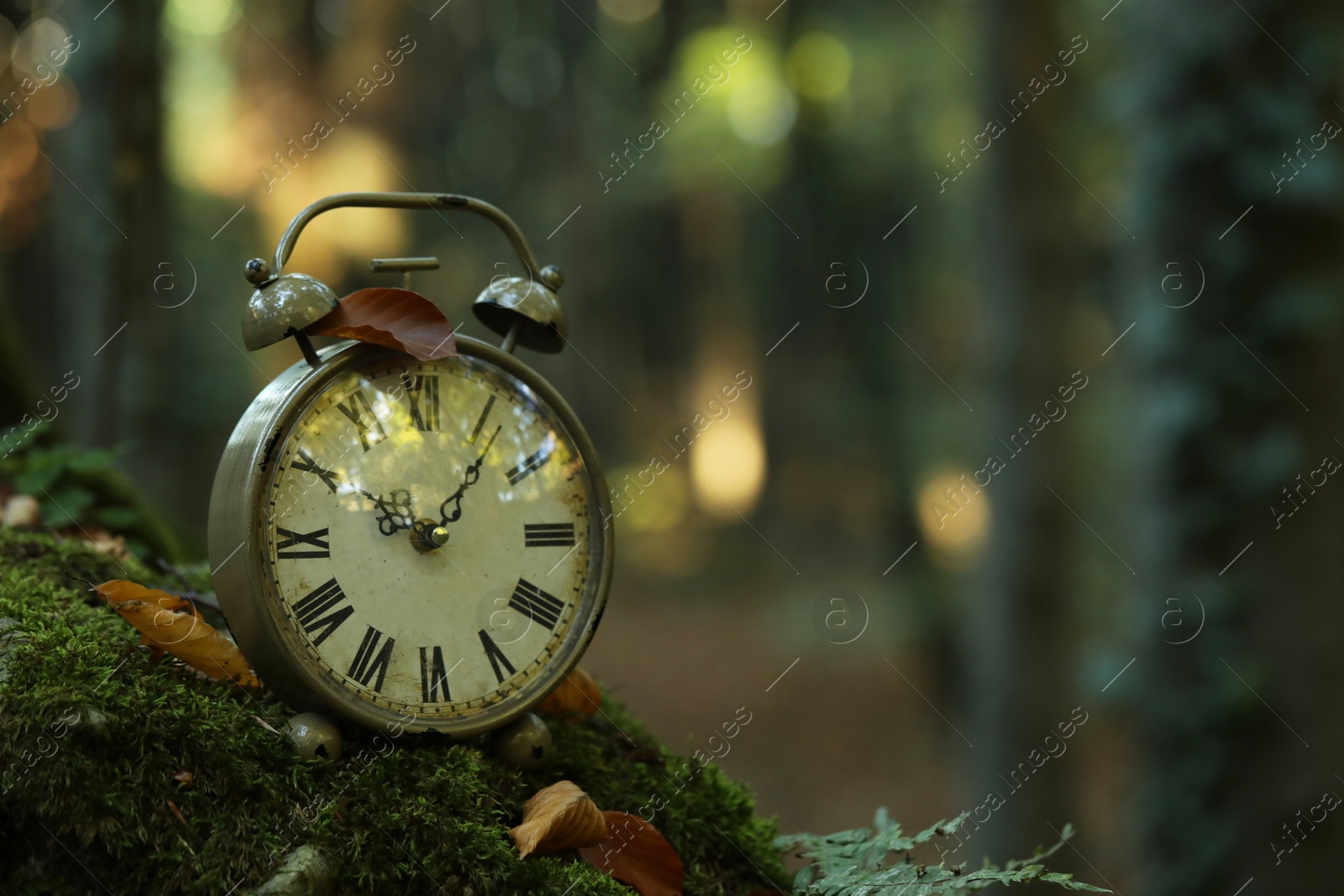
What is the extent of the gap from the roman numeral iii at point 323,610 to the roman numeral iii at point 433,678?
0.17m

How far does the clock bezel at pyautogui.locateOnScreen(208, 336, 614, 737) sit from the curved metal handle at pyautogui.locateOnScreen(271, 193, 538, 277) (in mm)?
228

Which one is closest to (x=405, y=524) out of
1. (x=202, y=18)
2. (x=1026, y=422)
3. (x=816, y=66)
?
(x=1026, y=422)

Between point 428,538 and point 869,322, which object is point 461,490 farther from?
point 869,322

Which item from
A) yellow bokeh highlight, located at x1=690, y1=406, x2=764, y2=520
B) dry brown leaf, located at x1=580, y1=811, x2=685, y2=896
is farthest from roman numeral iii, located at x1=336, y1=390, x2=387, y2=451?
yellow bokeh highlight, located at x1=690, y1=406, x2=764, y2=520

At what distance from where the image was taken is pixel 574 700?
92.8 inches

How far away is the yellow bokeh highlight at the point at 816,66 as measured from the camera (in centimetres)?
1817

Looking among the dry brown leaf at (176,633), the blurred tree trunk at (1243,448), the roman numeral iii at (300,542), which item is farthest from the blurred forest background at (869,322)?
the dry brown leaf at (176,633)

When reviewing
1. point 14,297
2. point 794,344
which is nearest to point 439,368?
point 14,297

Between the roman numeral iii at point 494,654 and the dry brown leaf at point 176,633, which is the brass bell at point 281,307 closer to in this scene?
the dry brown leaf at point 176,633

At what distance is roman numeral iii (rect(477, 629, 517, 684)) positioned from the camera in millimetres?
2055

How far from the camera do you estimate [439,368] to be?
2092 mm

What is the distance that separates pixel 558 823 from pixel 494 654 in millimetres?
363

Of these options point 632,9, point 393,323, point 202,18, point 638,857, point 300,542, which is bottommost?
point 638,857

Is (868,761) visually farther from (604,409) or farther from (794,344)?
(604,409)
